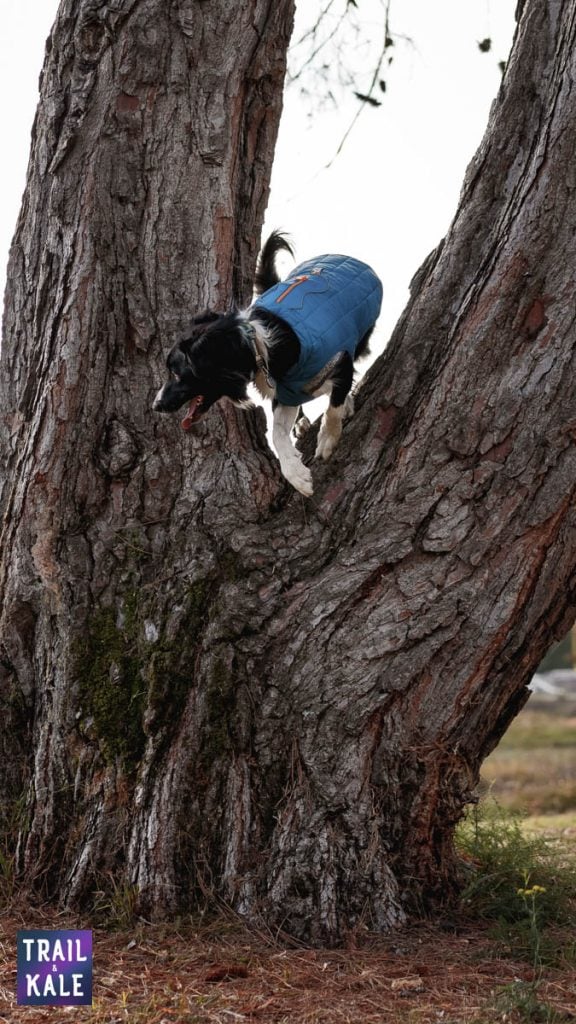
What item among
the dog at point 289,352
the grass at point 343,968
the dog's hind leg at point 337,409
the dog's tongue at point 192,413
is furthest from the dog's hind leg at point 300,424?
the grass at point 343,968

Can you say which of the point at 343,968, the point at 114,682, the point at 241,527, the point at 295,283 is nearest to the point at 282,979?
the point at 343,968

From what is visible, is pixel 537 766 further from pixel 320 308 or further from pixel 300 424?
pixel 320 308

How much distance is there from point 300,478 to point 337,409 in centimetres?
48

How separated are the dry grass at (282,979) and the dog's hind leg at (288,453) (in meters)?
1.68

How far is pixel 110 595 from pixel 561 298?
2115 mm

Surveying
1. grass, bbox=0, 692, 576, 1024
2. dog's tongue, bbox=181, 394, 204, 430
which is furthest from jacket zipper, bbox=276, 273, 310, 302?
grass, bbox=0, 692, 576, 1024

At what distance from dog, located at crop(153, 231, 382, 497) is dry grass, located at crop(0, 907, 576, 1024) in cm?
173

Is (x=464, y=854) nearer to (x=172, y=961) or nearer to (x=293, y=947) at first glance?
(x=293, y=947)

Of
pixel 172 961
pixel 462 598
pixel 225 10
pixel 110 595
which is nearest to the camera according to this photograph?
pixel 172 961

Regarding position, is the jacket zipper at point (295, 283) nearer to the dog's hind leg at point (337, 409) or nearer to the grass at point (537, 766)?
the dog's hind leg at point (337, 409)

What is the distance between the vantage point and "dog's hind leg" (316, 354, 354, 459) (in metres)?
4.33

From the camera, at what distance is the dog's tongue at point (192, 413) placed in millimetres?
4355

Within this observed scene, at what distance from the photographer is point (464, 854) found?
4.76 metres

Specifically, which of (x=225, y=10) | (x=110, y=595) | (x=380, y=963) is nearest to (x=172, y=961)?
(x=380, y=963)
